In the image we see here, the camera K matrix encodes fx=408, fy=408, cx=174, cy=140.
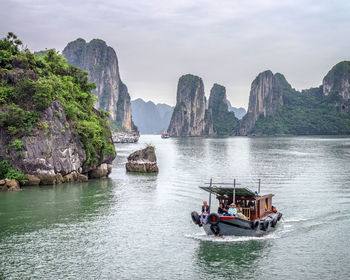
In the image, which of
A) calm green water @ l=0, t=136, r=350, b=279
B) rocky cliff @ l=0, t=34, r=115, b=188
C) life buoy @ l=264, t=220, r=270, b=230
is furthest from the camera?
rocky cliff @ l=0, t=34, r=115, b=188

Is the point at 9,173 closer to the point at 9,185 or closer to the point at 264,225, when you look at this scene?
the point at 9,185

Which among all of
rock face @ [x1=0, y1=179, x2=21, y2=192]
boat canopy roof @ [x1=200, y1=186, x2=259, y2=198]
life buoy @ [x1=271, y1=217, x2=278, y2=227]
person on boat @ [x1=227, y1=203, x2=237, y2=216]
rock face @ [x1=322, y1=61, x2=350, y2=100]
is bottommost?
life buoy @ [x1=271, y1=217, x2=278, y2=227]

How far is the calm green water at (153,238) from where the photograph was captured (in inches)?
588

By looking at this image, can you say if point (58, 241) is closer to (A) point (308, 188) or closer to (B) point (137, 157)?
(A) point (308, 188)

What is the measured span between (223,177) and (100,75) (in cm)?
16201

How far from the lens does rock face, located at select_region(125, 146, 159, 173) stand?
42969mm

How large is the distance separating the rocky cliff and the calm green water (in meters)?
2.16

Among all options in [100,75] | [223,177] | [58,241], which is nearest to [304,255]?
[58,241]

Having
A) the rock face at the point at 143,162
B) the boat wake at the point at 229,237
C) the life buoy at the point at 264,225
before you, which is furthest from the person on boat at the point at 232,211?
the rock face at the point at 143,162

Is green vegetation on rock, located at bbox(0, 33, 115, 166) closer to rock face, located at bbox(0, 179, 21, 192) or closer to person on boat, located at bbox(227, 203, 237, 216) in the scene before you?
rock face, located at bbox(0, 179, 21, 192)

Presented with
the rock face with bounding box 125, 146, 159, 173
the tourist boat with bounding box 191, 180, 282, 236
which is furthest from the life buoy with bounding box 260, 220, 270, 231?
the rock face with bounding box 125, 146, 159, 173

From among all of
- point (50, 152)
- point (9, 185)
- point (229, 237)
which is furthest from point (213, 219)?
point (50, 152)

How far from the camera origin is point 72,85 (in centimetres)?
3947

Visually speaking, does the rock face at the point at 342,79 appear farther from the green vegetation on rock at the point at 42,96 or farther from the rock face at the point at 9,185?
the rock face at the point at 9,185
